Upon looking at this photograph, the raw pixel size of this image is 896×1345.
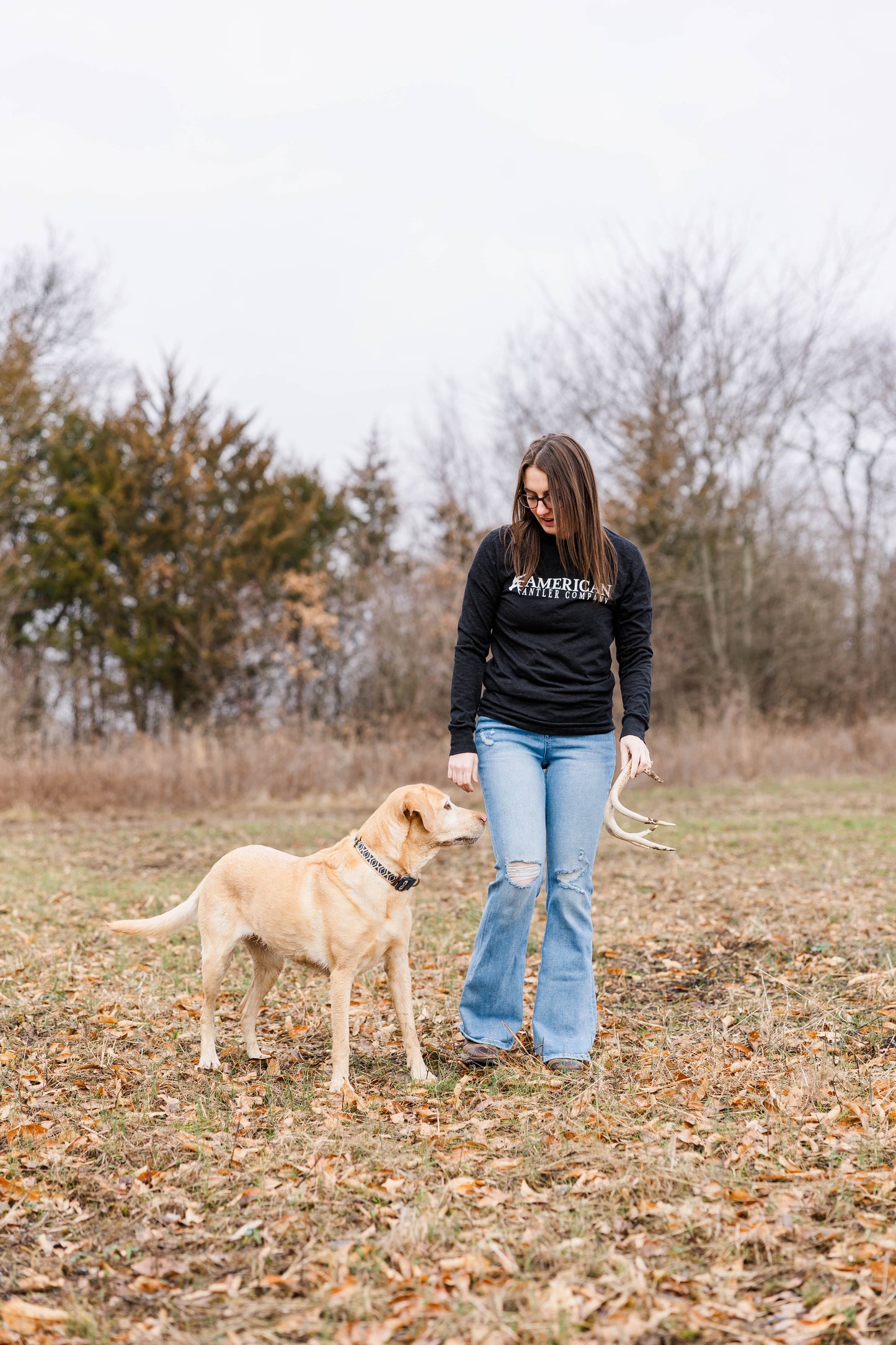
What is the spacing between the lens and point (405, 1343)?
244 centimetres

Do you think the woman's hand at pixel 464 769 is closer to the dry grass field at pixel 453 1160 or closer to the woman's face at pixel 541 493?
the woman's face at pixel 541 493

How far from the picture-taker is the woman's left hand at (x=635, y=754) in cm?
418

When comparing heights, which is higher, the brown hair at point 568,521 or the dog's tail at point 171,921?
the brown hair at point 568,521

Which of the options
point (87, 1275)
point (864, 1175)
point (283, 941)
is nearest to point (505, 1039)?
point (283, 941)

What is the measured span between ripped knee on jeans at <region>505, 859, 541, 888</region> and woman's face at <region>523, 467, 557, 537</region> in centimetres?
122

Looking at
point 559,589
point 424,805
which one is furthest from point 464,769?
point 559,589

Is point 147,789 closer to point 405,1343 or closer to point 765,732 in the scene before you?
point 765,732

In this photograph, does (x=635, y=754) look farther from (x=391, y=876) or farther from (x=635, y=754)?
(x=391, y=876)

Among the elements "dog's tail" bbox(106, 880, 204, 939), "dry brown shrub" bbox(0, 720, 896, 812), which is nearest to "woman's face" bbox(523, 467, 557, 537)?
"dog's tail" bbox(106, 880, 204, 939)

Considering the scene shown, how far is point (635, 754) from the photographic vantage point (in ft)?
13.8

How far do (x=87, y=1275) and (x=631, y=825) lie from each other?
11.1 m

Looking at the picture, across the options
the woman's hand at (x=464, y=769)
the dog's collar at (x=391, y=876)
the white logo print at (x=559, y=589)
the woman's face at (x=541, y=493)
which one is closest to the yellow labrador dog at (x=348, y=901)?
the dog's collar at (x=391, y=876)

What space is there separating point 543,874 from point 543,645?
86cm

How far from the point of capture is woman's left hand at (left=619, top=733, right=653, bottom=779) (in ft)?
13.7
